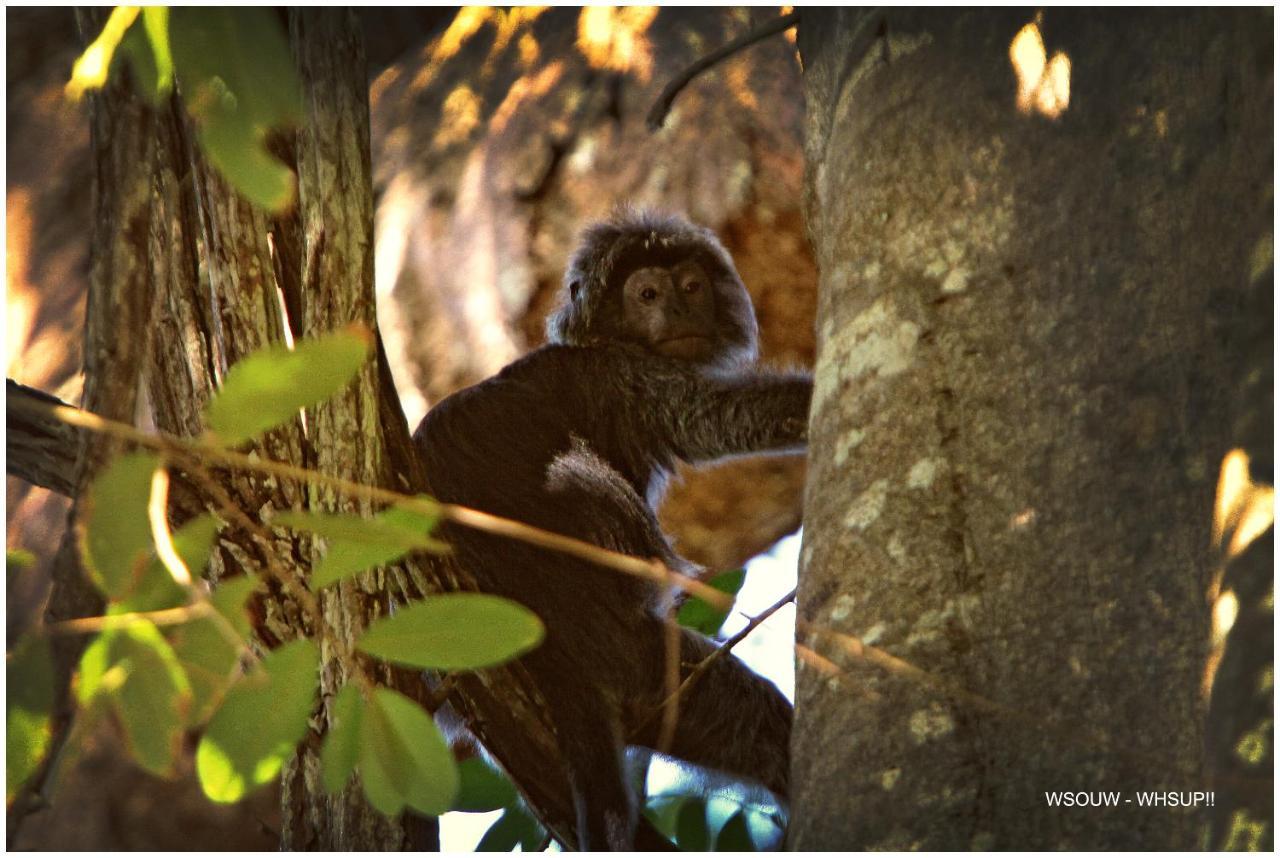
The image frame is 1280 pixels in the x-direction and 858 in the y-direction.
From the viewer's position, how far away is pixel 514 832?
283 centimetres

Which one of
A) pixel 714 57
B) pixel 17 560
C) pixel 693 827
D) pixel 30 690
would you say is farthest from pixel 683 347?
pixel 30 690

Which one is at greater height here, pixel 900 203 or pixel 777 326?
pixel 777 326

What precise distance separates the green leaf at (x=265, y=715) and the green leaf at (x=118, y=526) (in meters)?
0.15

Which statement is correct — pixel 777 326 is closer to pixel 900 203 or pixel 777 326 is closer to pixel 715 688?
pixel 715 688

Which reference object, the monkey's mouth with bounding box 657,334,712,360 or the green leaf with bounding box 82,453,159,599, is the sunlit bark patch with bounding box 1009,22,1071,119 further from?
the monkey's mouth with bounding box 657,334,712,360

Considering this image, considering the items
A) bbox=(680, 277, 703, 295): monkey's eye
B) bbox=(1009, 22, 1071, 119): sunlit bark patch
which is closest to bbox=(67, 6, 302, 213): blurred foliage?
bbox=(1009, 22, 1071, 119): sunlit bark patch

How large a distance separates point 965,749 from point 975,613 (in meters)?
0.17

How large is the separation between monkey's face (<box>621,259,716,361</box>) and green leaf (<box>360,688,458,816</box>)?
267cm

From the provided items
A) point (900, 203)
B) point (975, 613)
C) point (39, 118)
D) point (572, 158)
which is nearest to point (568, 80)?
point (572, 158)

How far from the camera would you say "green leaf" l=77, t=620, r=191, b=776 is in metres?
1.30

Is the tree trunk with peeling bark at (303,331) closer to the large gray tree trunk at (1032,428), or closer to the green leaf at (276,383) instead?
the large gray tree trunk at (1032,428)

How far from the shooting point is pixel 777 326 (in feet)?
20.0

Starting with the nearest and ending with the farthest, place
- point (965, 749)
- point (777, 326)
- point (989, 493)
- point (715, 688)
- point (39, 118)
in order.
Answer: point (965, 749), point (989, 493), point (715, 688), point (777, 326), point (39, 118)

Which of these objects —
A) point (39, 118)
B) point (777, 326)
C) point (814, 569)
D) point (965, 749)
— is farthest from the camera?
point (39, 118)
